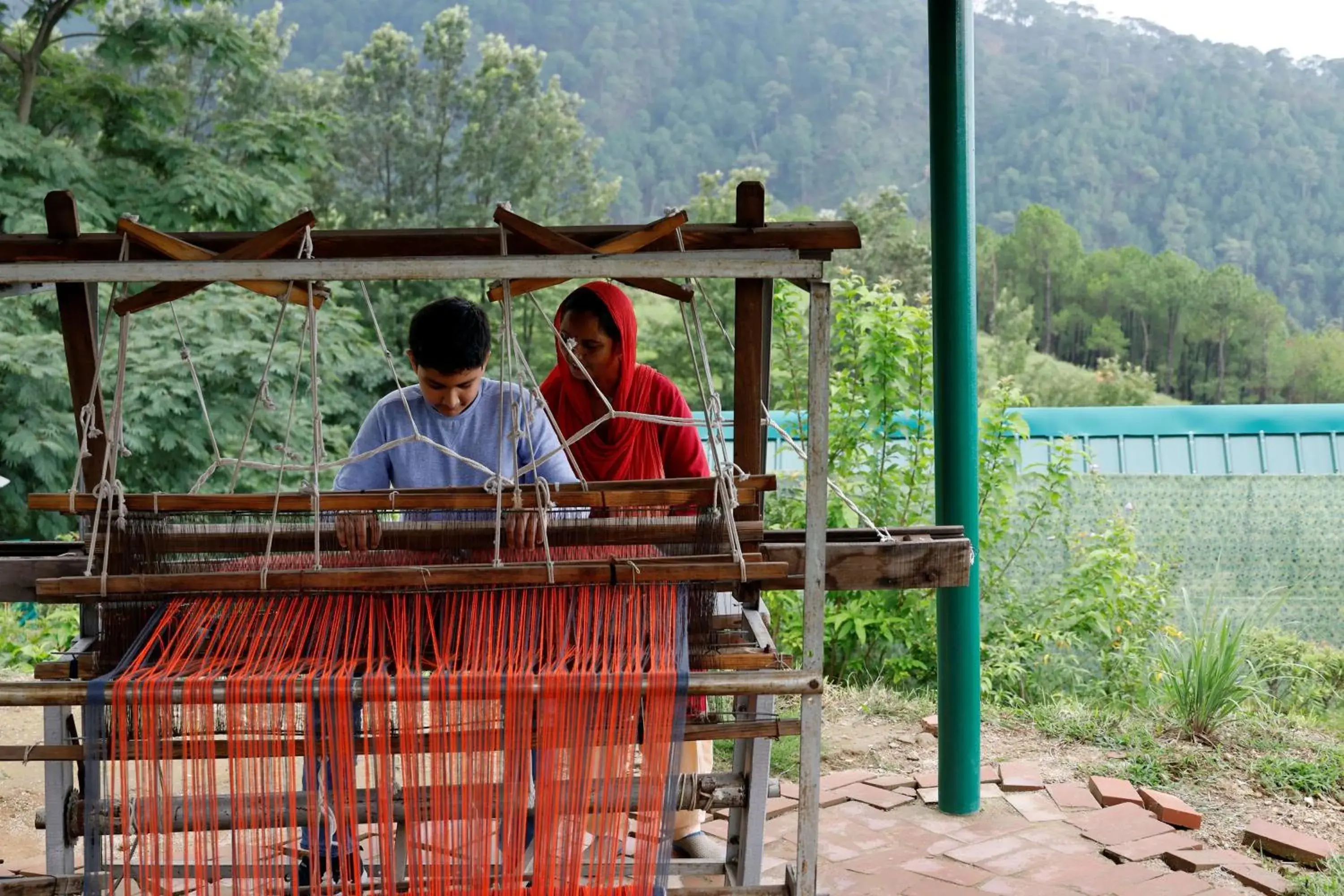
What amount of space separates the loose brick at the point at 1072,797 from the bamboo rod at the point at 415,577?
2.22 meters

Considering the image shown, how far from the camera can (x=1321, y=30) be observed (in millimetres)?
43000

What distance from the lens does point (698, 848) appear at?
3432mm

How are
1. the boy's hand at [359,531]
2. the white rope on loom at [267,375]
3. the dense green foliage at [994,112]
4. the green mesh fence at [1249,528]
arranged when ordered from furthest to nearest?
1. the dense green foliage at [994,112]
2. the green mesh fence at [1249,528]
3. the boy's hand at [359,531]
4. the white rope on loom at [267,375]

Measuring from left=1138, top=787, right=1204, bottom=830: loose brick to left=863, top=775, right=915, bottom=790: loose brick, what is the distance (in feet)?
2.43

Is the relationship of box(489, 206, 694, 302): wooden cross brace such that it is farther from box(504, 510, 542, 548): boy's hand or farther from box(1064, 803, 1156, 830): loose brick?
box(1064, 803, 1156, 830): loose brick

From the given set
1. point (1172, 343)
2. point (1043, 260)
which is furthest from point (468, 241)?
point (1043, 260)

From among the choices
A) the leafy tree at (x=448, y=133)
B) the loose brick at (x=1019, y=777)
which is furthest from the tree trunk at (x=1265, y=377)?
the loose brick at (x=1019, y=777)

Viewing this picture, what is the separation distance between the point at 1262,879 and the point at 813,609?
2.00 metres

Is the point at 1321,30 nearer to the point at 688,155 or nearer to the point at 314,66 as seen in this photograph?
the point at 688,155

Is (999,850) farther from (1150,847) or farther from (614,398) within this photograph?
(614,398)

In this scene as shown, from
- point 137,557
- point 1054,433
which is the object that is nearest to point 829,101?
point 1054,433

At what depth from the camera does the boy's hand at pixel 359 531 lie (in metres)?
2.46

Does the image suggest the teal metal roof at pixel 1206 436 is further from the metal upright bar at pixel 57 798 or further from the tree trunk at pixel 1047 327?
the tree trunk at pixel 1047 327

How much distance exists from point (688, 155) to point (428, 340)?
40255 millimetres
